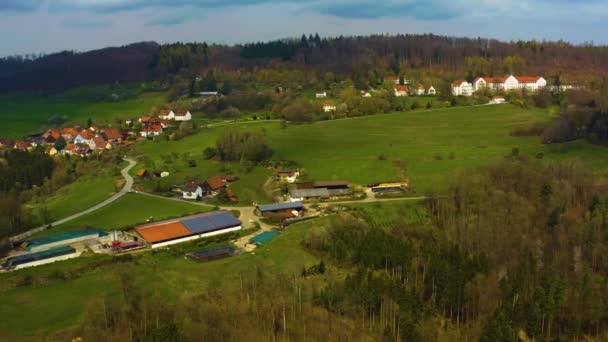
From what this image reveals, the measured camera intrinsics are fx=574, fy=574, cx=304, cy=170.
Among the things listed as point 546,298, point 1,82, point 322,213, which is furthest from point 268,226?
point 1,82

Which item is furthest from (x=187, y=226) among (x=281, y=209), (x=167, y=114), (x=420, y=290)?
(x=167, y=114)

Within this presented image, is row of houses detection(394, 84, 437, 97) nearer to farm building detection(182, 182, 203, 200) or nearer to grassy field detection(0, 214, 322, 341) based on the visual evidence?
farm building detection(182, 182, 203, 200)

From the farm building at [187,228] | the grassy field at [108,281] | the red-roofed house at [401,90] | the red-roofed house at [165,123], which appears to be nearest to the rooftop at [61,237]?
the farm building at [187,228]

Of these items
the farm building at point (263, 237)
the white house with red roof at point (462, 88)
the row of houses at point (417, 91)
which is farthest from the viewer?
the row of houses at point (417, 91)

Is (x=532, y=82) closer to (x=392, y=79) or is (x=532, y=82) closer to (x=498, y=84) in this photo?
(x=498, y=84)

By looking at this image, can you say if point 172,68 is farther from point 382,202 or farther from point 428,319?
point 428,319

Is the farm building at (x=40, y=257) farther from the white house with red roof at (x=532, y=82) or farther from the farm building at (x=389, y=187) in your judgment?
the white house with red roof at (x=532, y=82)
